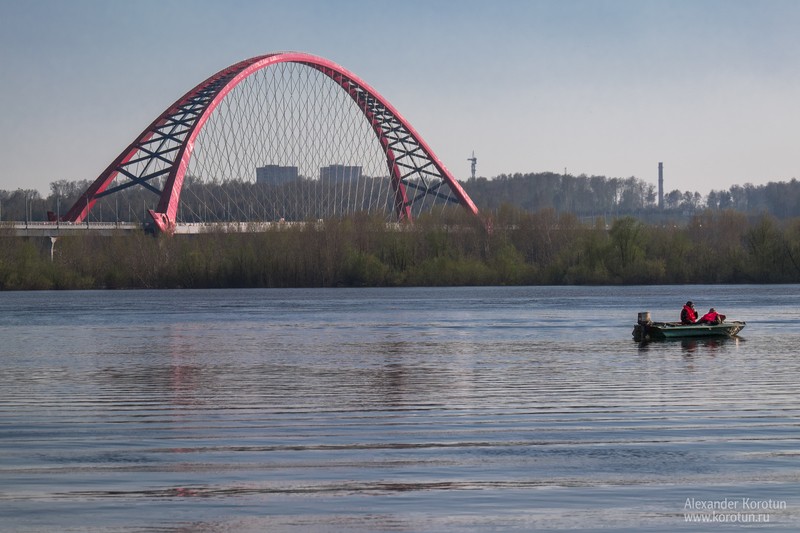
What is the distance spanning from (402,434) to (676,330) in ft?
58.3

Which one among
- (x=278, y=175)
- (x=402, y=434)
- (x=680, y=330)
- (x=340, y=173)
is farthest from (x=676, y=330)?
(x=278, y=175)

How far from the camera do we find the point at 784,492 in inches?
409

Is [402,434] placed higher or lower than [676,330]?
lower

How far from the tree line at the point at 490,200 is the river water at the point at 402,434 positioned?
1918 inches

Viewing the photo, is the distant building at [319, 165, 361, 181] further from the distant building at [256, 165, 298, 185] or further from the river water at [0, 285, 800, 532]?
the river water at [0, 285, 800, 532]

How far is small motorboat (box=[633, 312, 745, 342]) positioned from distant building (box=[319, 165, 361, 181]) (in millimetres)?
52149

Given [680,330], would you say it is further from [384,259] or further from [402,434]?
[384,259]

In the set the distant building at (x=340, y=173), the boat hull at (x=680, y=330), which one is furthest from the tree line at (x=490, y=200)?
the boat hull at (x=680, y=330)

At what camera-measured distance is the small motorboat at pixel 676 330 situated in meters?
30.0

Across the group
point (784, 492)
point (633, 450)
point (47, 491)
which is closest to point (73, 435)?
point (47, 491)

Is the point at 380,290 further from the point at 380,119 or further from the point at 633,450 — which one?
the point at 633,450

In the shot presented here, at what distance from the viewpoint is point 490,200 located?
133 meters

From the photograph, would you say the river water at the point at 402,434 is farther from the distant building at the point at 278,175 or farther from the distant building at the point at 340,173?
the distant building at the point at 278,175

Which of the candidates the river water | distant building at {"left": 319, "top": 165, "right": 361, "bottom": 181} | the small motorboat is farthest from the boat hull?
distant building at {"left": 319, "top": 165, "right": 361, "bottom": 181}
